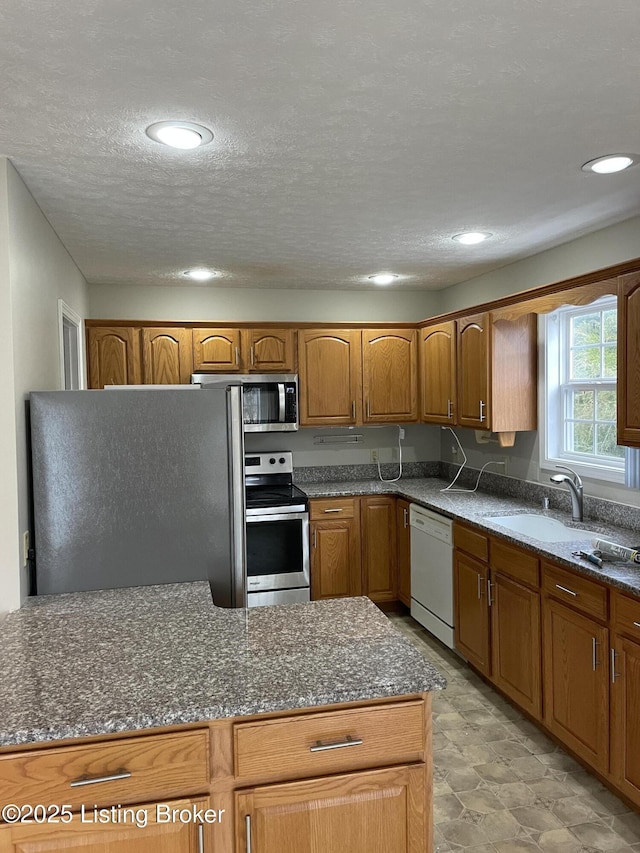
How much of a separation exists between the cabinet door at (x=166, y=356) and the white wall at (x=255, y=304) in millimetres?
308

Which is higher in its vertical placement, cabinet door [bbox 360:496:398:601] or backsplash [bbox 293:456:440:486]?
backsplash [bbox 293:456:440:486]

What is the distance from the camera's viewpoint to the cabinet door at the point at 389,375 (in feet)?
15.7

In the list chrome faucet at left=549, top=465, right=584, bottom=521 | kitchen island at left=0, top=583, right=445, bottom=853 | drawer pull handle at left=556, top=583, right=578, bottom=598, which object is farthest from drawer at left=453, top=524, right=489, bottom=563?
kitchen island at left=0, top=583, right=445, bottom=853

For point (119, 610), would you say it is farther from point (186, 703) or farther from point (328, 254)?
point (328, 254)

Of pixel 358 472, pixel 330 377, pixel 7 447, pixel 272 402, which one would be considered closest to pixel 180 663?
pixel 7 447

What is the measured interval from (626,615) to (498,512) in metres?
1.39

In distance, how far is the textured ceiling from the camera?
4.56ft

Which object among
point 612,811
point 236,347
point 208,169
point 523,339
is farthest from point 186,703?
point 236,347

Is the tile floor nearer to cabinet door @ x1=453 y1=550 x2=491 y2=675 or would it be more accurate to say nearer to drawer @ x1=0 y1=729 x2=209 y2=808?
cabinet door @ x1=453 y1=550 x2=491 y2=675

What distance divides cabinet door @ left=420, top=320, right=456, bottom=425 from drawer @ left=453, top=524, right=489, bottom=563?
37.2 inches

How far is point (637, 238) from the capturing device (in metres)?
2.98

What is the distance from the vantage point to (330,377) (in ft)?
15.5

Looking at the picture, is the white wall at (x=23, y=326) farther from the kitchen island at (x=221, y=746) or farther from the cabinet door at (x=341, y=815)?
the cabinet door at (x=341, y=815)

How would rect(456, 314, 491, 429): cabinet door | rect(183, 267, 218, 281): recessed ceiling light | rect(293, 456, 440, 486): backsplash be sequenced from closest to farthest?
1. rect(456, 314, 491, 429): cabinet door
2. rect(183, 267, 218, 281): recessed ceiling light
3. rect(293, 456, 440, 486): backsplash
